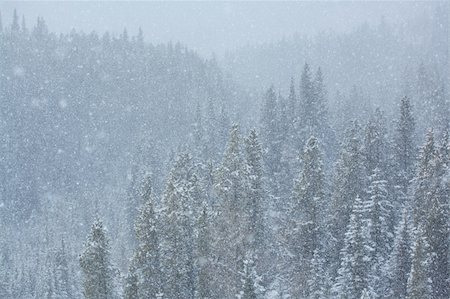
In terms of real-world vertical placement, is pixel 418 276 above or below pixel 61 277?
above

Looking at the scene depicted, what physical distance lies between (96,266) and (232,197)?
367 inches

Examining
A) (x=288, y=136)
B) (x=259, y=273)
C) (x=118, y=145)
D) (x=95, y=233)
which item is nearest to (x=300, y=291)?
(x=259, y=273)

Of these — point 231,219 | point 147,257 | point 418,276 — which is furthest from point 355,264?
point 147,257

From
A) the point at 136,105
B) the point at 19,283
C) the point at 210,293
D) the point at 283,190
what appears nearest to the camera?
the point at 210,293

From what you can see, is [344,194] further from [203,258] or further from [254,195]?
[203,258]

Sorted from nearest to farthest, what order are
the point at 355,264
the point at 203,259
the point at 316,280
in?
the point at 355,264 < the point at 203,259 < the point at 316,280

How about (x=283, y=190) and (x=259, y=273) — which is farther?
(x=283, y=190)

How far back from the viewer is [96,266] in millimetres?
30453

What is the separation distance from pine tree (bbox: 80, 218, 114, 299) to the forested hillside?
87 millimetres

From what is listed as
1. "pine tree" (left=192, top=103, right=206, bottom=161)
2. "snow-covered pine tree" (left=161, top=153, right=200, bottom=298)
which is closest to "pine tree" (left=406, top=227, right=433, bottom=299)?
"snow-covered pine tree" (left=161, top=153, right=200, bottom=298)

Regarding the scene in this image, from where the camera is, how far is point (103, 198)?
414 ft

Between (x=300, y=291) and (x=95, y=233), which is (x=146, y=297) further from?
(x=300, y=291)

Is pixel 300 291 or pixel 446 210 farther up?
pixel 446 210

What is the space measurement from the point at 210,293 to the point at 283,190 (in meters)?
26.8
